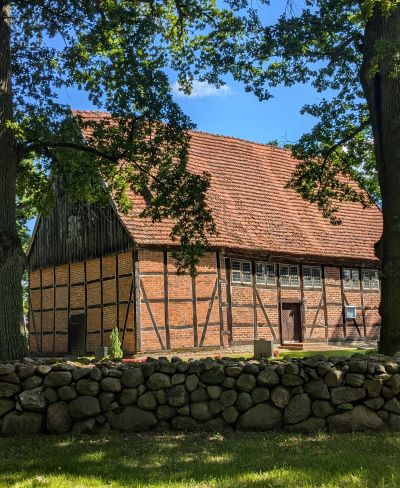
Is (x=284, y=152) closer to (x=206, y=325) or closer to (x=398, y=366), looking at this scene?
(x=206, y=325)

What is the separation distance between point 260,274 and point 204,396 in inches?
596

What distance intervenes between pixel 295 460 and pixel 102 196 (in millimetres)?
9272

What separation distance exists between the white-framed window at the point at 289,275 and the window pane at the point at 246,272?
1682 mm

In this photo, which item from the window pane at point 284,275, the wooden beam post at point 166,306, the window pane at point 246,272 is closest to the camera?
the wooden beam post at point 166,306

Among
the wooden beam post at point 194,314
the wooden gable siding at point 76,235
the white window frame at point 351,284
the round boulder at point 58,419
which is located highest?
the wooden gable siding at point 76,235

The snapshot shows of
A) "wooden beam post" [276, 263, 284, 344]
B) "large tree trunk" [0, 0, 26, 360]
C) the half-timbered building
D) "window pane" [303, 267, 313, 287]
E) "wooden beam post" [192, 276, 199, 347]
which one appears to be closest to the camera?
"large tree trunk" [0, 0, 26, 360]

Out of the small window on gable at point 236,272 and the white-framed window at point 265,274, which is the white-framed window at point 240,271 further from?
the white-framed window at point 265,274

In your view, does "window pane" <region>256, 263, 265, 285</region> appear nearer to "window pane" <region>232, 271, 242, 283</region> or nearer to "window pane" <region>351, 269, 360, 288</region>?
"window pane" <region>232, 271, 242, 283</region>

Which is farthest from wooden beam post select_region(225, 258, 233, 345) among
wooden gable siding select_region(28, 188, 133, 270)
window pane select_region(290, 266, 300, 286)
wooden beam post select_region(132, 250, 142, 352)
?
wooden gable siding select_region(28, 188, 133, 270)

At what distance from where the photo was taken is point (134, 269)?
19.4 meters

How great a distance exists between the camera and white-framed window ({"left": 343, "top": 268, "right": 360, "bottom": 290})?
24.8m

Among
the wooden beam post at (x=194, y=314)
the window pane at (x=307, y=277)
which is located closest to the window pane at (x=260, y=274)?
the window pane at (x=307, y=277)

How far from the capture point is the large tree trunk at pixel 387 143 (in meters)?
9.72

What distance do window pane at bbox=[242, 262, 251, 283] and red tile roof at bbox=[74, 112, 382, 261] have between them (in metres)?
0.74
